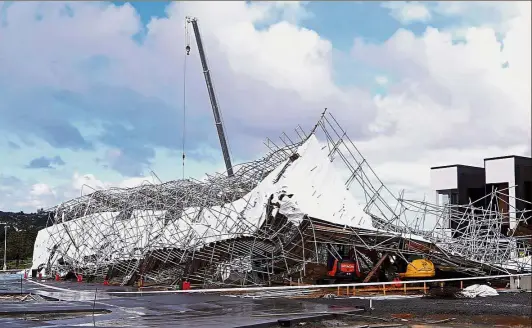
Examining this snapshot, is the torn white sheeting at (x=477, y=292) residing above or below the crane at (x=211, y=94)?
below

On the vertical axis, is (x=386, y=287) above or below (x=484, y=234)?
below

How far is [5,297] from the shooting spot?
22.2 metres

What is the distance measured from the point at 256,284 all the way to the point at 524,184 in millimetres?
31314

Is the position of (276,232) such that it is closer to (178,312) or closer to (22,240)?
(178,312)

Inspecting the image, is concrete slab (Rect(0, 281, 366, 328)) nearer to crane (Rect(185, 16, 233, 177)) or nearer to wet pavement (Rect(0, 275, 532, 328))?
wet pavement (Rect(0, 275, 532, 328))

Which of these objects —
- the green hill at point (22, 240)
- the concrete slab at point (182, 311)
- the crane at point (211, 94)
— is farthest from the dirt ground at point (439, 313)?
the green hill at point (22, 240)

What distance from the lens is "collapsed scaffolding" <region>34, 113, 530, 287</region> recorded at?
91.2 ft

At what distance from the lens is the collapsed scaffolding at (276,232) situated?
27797 mm

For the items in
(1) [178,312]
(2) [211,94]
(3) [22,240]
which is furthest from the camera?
(3) [22,240]

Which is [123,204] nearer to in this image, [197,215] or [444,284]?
[197,215]

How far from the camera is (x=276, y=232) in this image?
2806 centimetres

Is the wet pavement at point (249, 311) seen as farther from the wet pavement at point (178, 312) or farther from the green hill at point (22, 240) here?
the green hill at point (22, 240)

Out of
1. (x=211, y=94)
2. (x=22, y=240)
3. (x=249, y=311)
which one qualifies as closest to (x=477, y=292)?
(x=249, y=311)

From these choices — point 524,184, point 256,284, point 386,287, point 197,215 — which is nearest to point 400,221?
point 386,287
